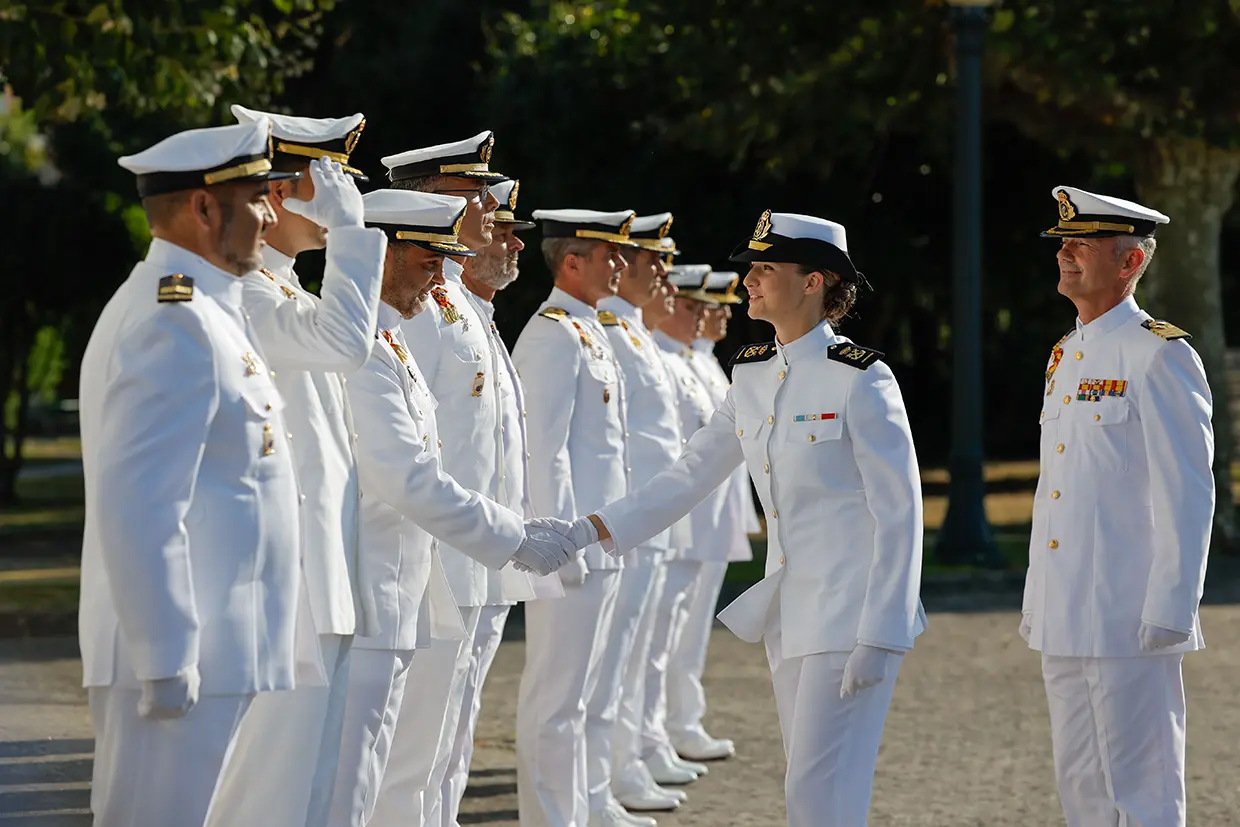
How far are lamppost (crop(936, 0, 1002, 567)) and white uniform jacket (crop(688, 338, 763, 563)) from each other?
4059mm

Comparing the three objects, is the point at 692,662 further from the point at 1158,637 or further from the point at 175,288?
the point at 175,288

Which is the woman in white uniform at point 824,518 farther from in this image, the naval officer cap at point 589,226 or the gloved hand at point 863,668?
the naval officer cap at point 589,226

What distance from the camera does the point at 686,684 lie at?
9.45 metres

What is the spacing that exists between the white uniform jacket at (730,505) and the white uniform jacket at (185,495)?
4.32 meters

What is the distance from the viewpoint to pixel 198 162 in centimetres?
422

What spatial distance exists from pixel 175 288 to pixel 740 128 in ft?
45.7

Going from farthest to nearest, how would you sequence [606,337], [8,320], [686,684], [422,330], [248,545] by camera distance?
[8,320] < [686,684] < [606,337] < [422,330] < [248,545]

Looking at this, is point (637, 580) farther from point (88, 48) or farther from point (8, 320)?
point (8, 320)

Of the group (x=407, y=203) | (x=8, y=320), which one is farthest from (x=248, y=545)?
(x=8, y=320)

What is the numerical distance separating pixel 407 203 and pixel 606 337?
7.87 ft

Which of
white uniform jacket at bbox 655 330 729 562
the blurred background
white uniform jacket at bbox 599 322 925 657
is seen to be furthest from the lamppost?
white uniform jacket at bbox 599 322 925 657

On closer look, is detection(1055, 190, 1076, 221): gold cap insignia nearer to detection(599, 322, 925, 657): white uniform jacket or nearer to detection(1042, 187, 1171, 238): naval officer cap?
detection(1042, 187, 1171, 238): naval officer cap

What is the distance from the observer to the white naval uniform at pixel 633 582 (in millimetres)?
7566

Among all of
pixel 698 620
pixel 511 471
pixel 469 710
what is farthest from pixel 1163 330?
pixel 698 620
